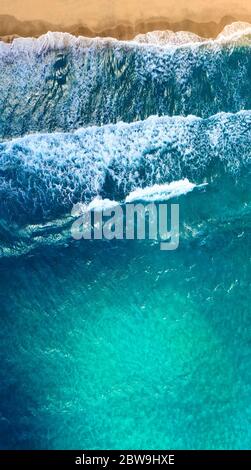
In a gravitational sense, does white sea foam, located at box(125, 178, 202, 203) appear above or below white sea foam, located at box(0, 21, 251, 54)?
below

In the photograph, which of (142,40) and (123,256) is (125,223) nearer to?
(123,256)

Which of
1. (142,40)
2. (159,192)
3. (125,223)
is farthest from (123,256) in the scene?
(142,40)

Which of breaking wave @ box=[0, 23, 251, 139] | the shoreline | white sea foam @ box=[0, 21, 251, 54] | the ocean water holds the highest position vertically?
the shoreline

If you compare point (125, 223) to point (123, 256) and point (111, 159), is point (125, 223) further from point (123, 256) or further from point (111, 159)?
point (111, 159)

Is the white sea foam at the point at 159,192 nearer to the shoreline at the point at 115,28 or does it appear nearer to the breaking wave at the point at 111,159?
the breaking wave at the point at 111,159

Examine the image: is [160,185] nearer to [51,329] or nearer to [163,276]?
[163,276]

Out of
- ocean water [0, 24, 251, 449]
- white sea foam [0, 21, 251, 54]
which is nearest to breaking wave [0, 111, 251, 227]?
ocean water [0, 24, 251, 449]

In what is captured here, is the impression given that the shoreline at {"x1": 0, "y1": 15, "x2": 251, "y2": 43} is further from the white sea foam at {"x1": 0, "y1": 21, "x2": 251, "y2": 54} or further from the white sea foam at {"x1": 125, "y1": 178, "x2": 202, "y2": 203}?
the white sea foam at {"x1": 125, "y1": 178, "x2": 202, "y2": 203}

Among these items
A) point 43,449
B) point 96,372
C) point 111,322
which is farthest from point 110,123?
point 43,449

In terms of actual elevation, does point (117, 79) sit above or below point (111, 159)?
above

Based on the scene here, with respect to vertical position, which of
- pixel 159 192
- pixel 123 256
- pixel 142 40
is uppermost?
pixel 142 40
